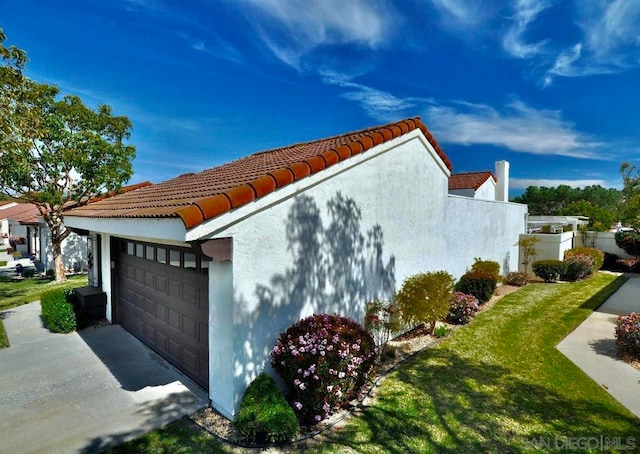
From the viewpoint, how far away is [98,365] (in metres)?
7.10

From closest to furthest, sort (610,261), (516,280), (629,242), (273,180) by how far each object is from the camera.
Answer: (273,180) < (516,280) < (629,242) < (610,261)

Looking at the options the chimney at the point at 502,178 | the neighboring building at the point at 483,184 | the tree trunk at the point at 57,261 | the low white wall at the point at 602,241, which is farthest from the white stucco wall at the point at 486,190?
the tree trunk at the point at 57,261

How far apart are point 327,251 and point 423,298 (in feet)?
11.1

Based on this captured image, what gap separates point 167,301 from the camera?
7.29 metres

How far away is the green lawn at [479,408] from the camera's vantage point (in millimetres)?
4625

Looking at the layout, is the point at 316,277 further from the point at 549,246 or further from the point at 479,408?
the point at 549,246

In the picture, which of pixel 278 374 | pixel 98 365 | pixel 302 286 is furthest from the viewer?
pixel 98 365

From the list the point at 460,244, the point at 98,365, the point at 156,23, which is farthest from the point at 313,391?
the point at 156,23

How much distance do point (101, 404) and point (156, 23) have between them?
11.1 meters

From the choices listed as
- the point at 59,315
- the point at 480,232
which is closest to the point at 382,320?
the point at 480,232

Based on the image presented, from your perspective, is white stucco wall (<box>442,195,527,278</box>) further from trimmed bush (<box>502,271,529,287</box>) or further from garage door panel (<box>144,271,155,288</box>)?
garage door panel (<box>144,271,155,288</box>)

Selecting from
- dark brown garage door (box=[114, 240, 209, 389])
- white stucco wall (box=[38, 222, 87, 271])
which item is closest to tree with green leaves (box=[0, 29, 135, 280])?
white stucco wall (box=[38, 222, 87, 271])

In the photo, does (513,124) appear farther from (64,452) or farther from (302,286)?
(64,452)

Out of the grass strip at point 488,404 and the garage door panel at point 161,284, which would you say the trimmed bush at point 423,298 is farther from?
the garage door panel at point 161,284
